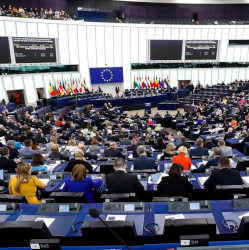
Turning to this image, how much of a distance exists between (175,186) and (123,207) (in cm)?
90

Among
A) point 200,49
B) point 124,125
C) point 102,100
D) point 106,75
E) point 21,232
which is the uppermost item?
point 200,49

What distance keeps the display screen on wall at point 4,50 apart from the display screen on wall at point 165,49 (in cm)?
1308

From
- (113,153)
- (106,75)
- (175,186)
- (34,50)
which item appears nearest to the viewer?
(175,186)

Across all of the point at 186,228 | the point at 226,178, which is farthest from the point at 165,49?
the point at 186,228

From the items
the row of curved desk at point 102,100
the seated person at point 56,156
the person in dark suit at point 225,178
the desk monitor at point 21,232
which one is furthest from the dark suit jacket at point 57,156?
the row of curved desk at point 102,100

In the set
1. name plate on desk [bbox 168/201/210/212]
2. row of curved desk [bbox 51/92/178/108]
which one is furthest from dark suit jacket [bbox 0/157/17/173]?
row of curved desk [bbox 51/92/178/108]

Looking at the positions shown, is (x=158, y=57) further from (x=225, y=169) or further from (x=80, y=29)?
(x=225, y=169)

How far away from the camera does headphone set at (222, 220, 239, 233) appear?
2.24m

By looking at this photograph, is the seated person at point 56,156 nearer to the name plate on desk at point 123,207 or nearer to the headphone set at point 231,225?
the name plate on desk at point 123,207

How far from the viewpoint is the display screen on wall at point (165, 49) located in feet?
77.7

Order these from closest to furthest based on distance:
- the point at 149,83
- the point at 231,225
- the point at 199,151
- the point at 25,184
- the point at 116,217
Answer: the point at 231,225
the point at 116,217
the point at 25,184
the point at 199,151
the point at 149,83

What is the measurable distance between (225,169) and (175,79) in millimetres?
23114

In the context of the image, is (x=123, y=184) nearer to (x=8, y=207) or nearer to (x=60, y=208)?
(x=60, y=208)

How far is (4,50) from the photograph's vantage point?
16812mm
